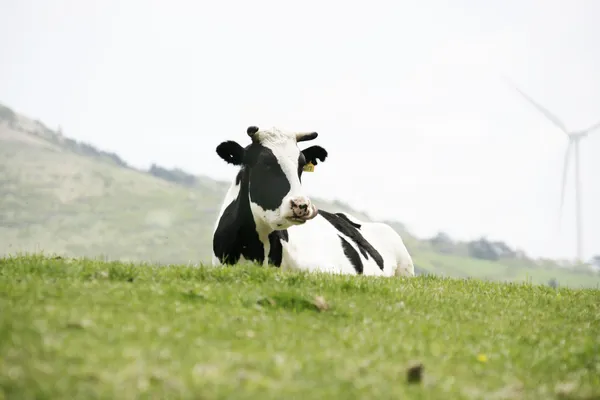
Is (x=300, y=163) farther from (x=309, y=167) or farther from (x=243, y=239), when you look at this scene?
(x=243, y=239)

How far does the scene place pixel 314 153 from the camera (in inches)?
594

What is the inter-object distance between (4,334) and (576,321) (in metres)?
7.29

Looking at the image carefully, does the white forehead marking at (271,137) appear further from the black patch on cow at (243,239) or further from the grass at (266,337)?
the grass at (266,337)

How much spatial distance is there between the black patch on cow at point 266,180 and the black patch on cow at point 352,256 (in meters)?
3.49

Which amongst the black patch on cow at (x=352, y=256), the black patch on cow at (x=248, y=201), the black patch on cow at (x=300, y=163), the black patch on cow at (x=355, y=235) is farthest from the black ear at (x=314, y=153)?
the black patch on cow at (x=355, y=235)

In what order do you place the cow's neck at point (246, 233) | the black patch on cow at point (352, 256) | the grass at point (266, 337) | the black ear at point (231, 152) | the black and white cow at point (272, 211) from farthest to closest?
the black patch on cow at point (352, 256) < the black ear at point (231, 152) < the cow's neck at point (246, 233) < the black and white cow at point (272, 211) < the grass at point (266, 337)

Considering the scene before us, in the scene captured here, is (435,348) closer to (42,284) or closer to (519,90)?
(42,284)

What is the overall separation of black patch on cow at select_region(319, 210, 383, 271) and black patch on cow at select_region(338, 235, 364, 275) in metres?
0.55

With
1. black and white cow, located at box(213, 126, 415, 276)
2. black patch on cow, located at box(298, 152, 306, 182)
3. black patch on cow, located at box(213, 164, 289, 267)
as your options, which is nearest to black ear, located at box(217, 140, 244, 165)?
black and white cow, located at box(213, 126, 415, 276)

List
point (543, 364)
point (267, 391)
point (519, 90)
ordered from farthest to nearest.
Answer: point (519, 90), point (543, 364), point (267, 391)

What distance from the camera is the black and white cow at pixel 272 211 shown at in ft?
43.8

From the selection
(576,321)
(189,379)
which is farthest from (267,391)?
(576,321)

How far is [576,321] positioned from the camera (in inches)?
405

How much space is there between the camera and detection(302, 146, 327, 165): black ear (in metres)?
15.0
